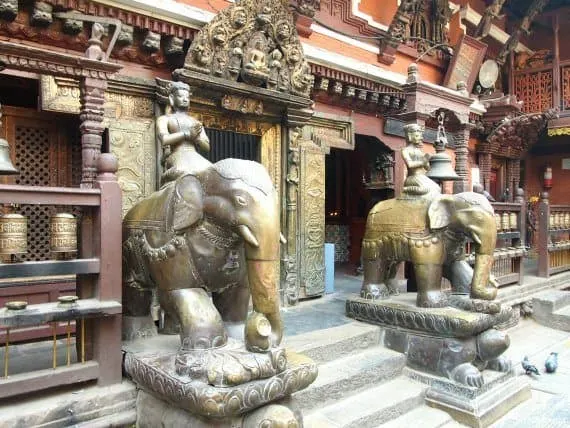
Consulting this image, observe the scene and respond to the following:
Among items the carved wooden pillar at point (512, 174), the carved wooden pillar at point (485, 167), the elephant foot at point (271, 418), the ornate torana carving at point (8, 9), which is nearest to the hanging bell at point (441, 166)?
the elephant foot at point (271, 418)

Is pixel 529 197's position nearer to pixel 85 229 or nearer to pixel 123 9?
pixel 123 9

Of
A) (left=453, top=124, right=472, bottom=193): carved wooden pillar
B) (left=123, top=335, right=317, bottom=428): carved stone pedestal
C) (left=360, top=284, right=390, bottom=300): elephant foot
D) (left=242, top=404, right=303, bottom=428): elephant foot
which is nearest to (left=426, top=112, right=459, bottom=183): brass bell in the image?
(left=453, top=124, right=472, bottom=193): carved wooden pillar

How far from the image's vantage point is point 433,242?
4.43 m

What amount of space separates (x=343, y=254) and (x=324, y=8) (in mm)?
5288

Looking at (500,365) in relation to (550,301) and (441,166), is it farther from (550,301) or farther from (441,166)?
(550,301)

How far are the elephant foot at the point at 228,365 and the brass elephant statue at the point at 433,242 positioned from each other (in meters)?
2.22

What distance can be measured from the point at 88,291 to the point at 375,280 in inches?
120

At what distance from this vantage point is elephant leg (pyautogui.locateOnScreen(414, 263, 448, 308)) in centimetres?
442

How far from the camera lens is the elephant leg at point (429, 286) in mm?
4422

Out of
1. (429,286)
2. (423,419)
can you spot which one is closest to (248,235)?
(423,419)

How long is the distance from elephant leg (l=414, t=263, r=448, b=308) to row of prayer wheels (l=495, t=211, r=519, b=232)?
2971 mm

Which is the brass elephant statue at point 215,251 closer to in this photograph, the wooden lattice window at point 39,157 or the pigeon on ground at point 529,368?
the wooden lattice window at point 39,157

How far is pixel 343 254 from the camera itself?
10.4 meters

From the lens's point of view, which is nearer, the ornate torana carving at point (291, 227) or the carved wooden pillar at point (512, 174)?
the ornate torana carving at point (291, 227)
